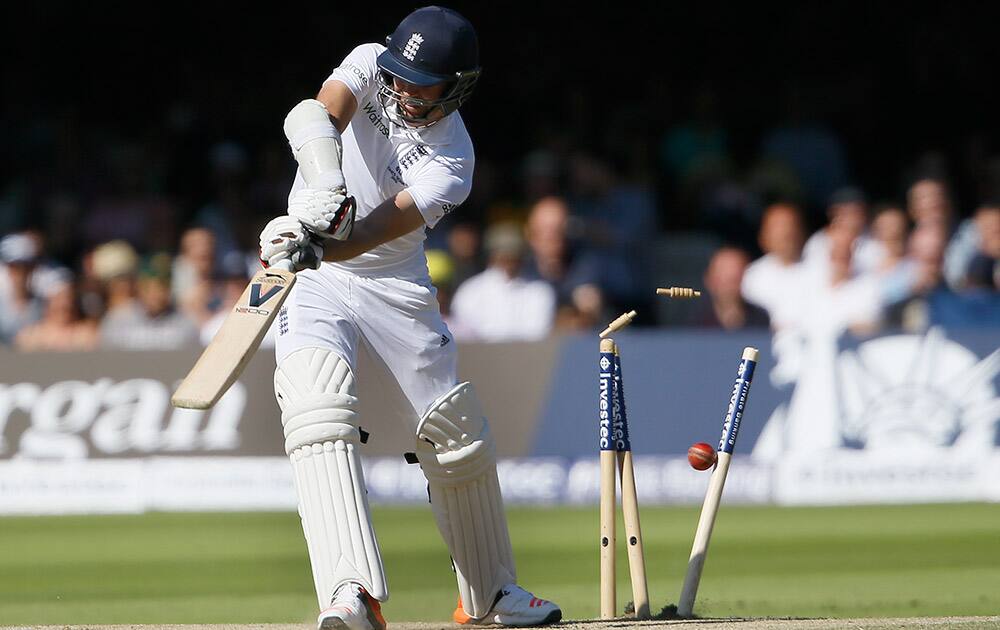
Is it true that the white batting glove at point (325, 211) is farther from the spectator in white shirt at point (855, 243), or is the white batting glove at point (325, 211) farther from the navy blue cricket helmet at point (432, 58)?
the spectator in white shirt at point (855, 243)

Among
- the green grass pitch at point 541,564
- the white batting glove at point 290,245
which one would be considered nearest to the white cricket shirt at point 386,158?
the white batting glove at point 290,245

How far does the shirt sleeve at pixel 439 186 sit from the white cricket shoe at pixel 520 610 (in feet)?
3.70

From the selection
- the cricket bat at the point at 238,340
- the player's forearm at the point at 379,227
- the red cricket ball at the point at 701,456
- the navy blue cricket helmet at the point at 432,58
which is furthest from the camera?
the red cricket ball at the point at 701,456

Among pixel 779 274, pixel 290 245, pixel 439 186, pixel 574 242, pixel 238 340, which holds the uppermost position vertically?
pixel 574 242

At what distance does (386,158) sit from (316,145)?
39 centimetres

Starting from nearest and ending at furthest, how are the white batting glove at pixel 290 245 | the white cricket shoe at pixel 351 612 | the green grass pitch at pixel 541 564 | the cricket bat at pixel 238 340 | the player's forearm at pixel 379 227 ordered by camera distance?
the white cricket shoe at pixel 351 612
the cricket bat at pixel 238 340
the white batting glove at pixel 290 245
the player's forearm at pixel 379 227
the green grass pitch at pixel 541 564

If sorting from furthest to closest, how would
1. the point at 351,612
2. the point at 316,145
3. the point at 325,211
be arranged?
the point at 316,145 → the point at 325,211 → the point at 351,612

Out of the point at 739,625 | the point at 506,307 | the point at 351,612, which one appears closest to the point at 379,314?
the point at 351,612

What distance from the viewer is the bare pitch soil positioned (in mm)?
4309

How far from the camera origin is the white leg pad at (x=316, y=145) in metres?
4.17

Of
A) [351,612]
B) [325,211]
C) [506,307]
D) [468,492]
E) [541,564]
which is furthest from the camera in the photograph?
[506,307]

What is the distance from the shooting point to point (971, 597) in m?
5.47

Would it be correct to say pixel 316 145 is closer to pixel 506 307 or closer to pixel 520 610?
pixel 520 610

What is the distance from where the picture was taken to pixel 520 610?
181 inches
